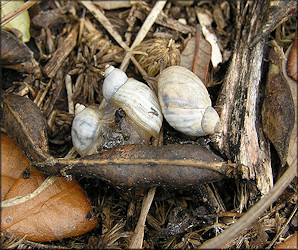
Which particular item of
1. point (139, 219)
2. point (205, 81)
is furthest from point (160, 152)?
point (205, 81)

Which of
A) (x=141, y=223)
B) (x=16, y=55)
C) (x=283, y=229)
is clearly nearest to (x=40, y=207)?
(x=141, y=223)

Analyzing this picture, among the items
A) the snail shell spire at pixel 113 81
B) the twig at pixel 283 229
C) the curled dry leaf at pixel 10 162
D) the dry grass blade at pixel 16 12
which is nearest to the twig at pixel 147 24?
the snail shell spire at pixel 113 81

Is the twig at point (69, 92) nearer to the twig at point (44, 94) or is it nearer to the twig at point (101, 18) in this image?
the twig at point (44, 94)

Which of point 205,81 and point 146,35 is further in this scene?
point 146,35

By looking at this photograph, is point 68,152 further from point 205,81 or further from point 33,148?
point 205,81

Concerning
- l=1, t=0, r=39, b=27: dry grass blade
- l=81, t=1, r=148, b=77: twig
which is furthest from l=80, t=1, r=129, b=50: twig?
l=1, t=0, r=39, b=27: dry grass blade

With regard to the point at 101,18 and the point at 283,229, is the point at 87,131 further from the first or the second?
the point at 283,229

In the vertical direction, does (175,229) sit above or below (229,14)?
below
